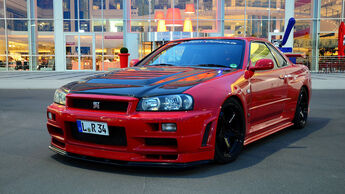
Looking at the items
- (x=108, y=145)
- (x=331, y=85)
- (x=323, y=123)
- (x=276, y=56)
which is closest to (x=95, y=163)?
(x=108, y=145)

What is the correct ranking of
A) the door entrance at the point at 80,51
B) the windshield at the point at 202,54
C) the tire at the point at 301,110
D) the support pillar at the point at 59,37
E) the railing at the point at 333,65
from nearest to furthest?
the windshield at the point at 202,54, the tire at the point at 301,110, the railing at the point at 333,65, the door entrance at the point at 80,51, the support pillar at the point at 59,37

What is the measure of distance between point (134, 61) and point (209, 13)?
2280 centimetres

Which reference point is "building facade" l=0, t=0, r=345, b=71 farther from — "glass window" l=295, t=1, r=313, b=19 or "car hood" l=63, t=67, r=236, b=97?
"car hood" l=63, t=67, r=236, b=97

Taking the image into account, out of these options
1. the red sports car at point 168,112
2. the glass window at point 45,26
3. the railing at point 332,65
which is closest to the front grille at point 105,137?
the red sports car at point 168,112

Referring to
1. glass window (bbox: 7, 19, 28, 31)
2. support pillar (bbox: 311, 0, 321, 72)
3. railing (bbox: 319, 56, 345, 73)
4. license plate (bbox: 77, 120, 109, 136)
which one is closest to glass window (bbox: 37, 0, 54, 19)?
glass window (bbox: 7, 19, 28, 31)

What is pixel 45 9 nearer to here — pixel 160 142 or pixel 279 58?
pixel 279 58

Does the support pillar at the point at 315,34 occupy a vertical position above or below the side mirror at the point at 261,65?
above

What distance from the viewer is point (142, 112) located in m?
3.51

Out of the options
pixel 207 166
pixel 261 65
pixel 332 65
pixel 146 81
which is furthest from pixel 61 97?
pixel 332 65

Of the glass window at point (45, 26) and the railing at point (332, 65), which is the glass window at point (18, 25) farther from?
the railing at point (332, 65)

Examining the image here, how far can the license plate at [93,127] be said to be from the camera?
359cm

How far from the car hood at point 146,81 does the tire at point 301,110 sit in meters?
2.12

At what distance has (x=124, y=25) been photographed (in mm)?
27594

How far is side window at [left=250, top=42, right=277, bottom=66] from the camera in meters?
4.93
